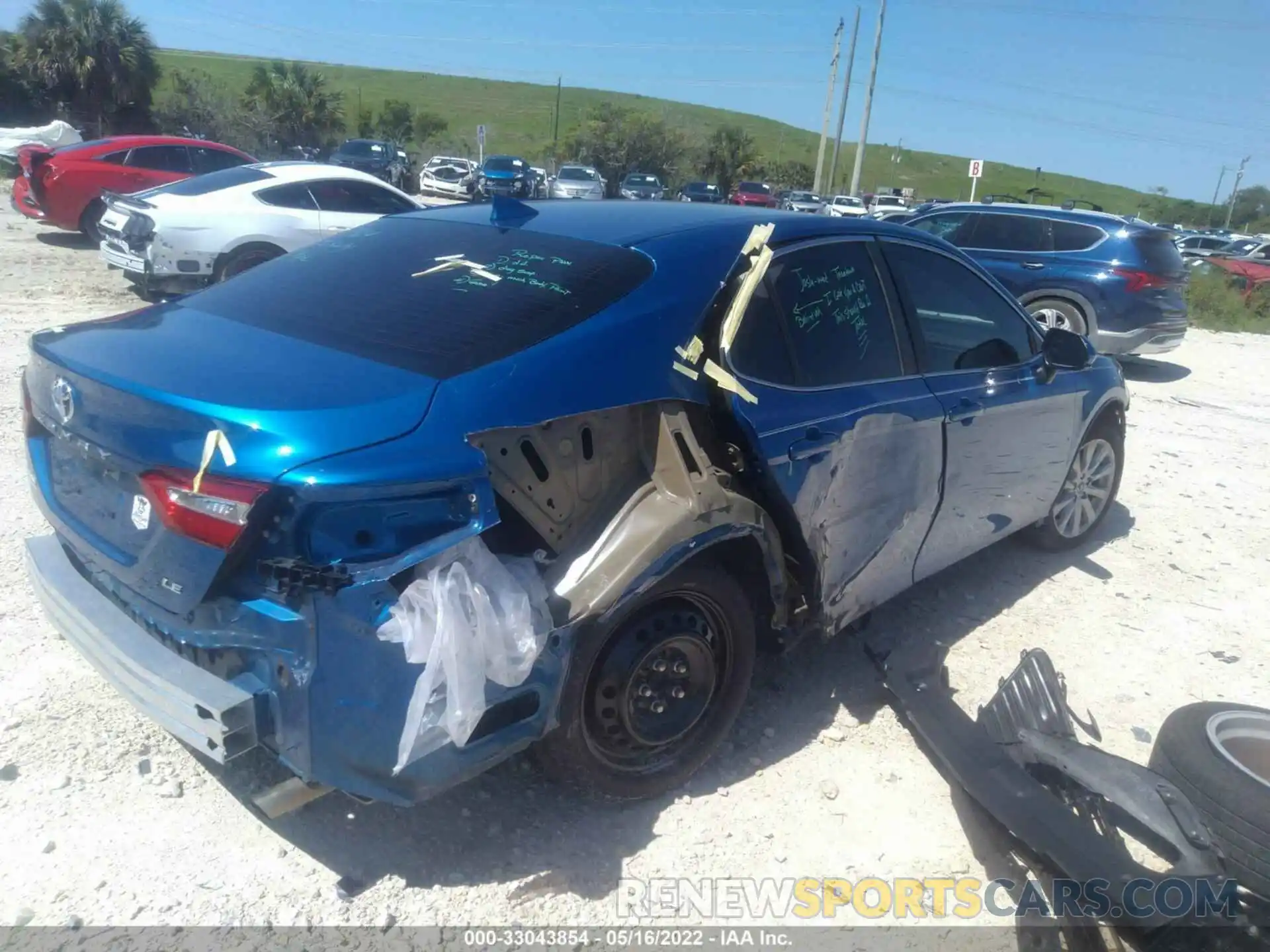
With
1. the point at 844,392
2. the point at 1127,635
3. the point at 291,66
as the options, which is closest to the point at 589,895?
the point at 844,392

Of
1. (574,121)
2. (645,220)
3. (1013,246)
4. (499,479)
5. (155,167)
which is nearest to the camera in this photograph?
(499,479)

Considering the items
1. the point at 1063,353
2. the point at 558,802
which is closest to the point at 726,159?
the point at 1063,353

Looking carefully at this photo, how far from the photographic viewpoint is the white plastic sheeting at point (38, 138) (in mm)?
16312

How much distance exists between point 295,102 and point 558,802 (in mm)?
43814

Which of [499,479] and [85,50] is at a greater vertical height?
[85,50]

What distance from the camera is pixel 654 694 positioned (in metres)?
2.93

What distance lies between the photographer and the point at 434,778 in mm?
2377

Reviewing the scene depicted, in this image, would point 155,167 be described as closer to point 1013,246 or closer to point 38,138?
point 38,138

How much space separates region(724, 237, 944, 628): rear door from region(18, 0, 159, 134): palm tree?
3816cm

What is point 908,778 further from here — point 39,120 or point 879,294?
point 39,120

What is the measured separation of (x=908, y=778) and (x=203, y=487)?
2520 millimetres

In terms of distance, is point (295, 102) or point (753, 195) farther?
point (295, 102)

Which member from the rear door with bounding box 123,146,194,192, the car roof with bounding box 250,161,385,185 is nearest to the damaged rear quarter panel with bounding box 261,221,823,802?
the car roof with bounding box 250,161,385,185

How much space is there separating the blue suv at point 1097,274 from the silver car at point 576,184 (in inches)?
824
